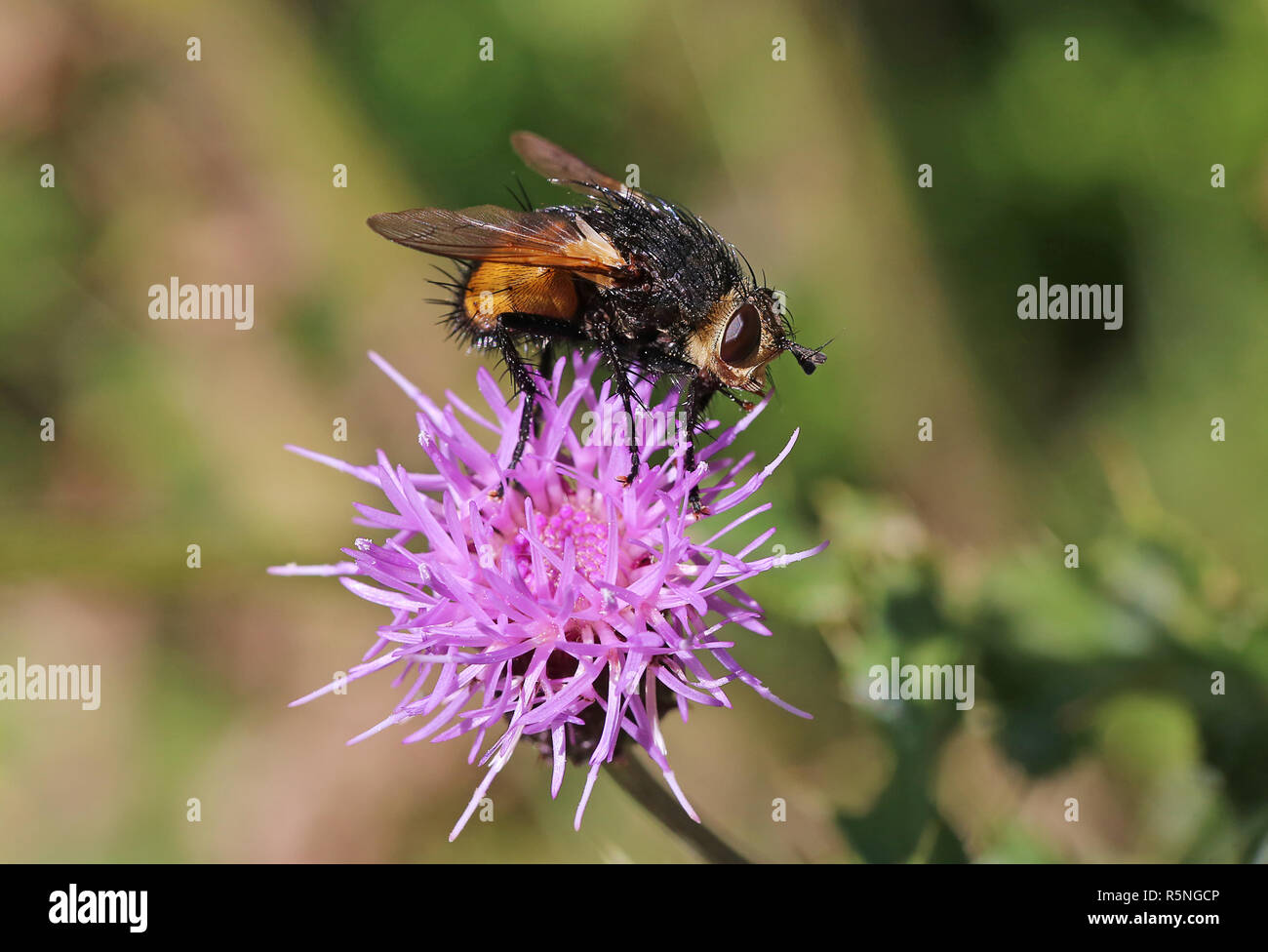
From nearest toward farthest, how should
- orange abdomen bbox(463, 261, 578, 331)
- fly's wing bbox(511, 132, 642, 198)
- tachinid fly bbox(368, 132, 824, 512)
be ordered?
tachinid fly bbox(368, 132, 824, 512), orange abdomen bbox(463, 261, 578, 331), fly's wing bbox(511, 132, 642, 198)

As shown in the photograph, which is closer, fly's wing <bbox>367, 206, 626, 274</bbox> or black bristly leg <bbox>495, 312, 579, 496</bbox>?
fly's wing <bbox>367, 206, 626, 274</bbox>

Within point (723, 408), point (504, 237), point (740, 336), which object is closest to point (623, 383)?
point (740, 336)

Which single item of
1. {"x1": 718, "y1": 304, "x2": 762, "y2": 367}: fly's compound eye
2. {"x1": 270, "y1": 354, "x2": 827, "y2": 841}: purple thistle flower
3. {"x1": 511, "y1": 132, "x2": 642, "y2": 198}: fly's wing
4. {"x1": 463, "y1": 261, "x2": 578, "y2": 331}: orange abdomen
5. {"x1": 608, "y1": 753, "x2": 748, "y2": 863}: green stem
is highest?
{"x1": 511, "y1": 132, "x2": 642, "y2": 198}: fly's wing

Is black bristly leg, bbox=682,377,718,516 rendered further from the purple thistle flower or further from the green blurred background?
the green blurred background

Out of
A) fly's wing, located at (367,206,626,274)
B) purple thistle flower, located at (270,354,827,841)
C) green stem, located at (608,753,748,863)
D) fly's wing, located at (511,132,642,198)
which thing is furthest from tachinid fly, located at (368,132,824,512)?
green stem, located at (608,753,748,863)

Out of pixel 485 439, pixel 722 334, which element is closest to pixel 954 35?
pixel 485 439
